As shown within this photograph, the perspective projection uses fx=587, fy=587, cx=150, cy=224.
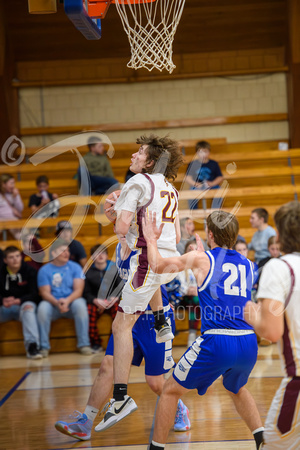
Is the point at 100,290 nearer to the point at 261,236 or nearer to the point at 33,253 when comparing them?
the point at 33,253

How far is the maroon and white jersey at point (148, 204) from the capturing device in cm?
402

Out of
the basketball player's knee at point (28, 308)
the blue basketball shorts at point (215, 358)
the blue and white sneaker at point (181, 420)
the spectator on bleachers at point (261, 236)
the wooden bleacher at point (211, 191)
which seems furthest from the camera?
the wooden bleacher at point (211, 191)

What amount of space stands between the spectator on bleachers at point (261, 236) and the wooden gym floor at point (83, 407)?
5.16 feet

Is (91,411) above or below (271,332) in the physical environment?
below

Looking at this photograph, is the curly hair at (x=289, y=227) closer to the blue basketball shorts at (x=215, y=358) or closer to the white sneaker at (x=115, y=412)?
the blue basketball shorts at (x=215, y=358)

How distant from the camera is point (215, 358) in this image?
3588 millimetres

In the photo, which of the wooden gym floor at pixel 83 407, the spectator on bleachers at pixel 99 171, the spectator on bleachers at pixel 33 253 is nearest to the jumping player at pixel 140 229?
the wooden gym floor at pixel 83 407

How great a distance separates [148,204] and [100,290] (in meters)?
4.05

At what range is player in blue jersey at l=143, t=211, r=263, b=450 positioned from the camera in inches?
142

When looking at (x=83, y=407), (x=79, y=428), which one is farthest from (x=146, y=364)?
(x=83, y=407)

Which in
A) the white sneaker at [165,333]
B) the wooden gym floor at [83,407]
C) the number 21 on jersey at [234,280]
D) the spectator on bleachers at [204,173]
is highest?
the spectator on bleachers at [204,173]

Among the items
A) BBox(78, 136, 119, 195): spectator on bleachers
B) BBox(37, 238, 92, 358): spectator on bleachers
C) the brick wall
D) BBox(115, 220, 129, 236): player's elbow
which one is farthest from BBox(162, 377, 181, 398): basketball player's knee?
the brick wall

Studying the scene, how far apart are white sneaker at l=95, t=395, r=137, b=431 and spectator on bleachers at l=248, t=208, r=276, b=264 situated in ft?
15.6

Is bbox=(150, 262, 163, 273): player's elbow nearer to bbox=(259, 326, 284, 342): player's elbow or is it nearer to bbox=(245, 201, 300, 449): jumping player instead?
bbox=(245, 201, 300, 449): jumping player
